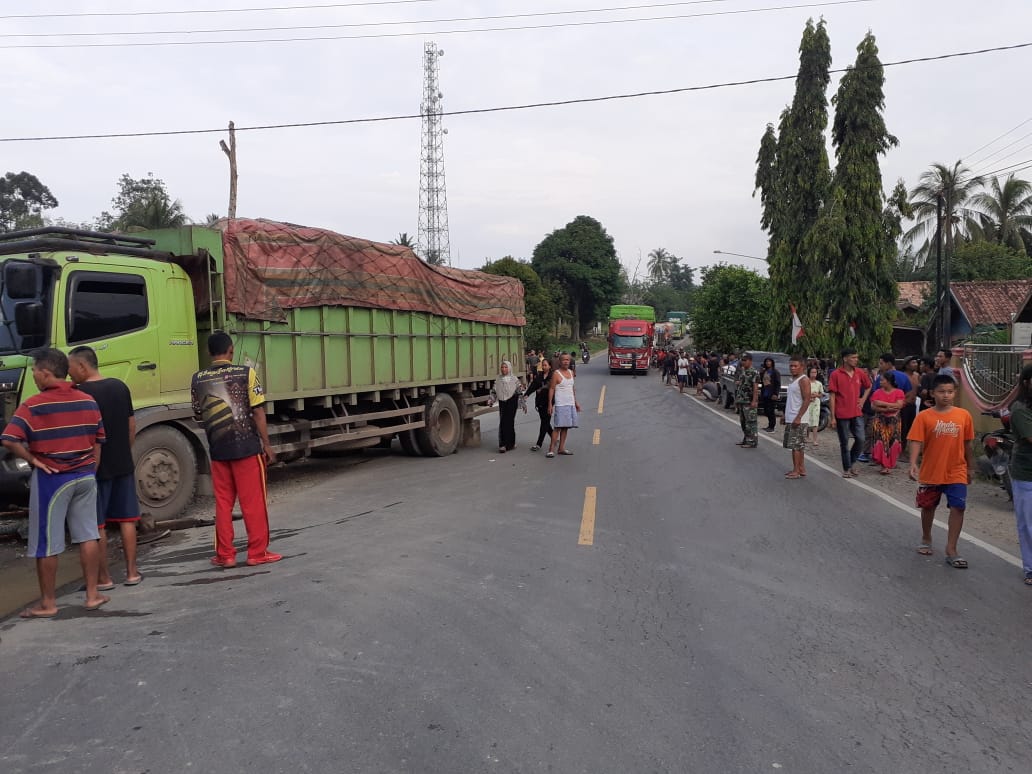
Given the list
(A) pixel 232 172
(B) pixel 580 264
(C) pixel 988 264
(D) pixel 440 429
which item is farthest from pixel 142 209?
(B) pixel 580 264

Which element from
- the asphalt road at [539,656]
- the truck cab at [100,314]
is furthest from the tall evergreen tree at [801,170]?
the truck cab at [100,314]

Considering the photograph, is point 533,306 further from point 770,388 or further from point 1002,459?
point 1002,459

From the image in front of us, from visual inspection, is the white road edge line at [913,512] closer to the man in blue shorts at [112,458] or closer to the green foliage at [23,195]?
the man in blue shorts at [112,458]

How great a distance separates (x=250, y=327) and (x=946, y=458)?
7.04 m

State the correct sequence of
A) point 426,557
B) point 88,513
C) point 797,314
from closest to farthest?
point 88,513 < point 426,557 < point 797,314

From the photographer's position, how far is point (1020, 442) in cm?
578

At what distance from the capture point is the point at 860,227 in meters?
24.6

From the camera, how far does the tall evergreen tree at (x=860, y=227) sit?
24250mm

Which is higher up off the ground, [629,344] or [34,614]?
[629,344]

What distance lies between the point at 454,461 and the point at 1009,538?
7.54m

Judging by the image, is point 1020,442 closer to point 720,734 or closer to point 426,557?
point 720,734

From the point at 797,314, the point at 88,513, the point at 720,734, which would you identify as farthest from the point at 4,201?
the point at 720,734

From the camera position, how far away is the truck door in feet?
23.6

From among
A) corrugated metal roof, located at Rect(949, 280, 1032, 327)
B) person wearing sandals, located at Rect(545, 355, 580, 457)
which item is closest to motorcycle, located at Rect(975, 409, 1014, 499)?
person wearing sandals, located at Rect(545, 355, 580, 457)
